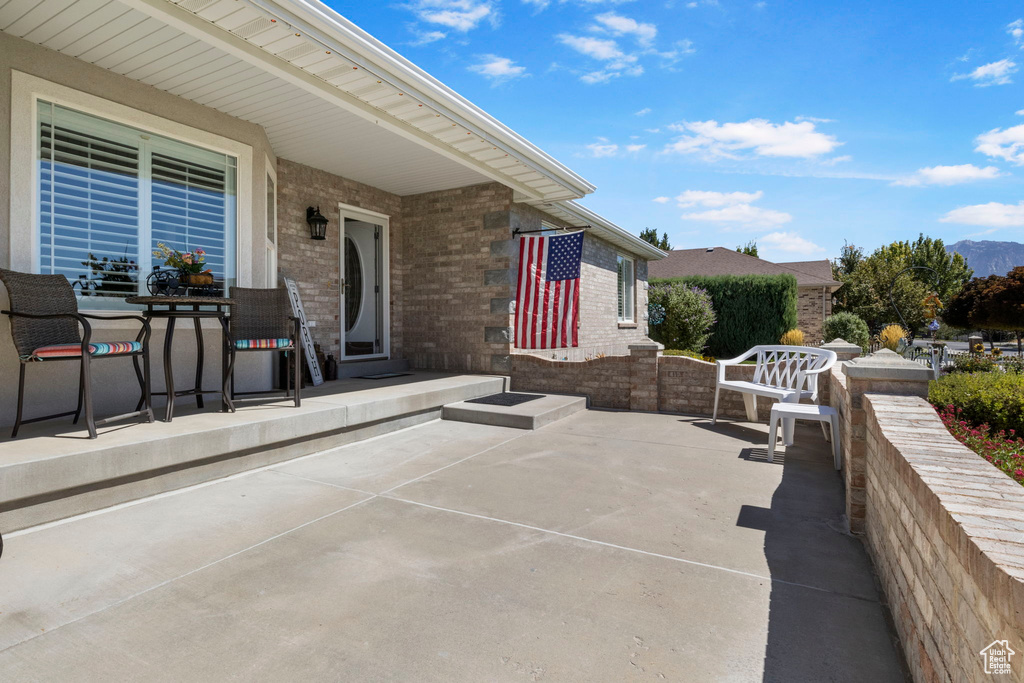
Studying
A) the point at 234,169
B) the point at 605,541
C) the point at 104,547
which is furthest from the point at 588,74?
the point at 104,547

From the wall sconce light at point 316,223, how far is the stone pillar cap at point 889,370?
230 inches

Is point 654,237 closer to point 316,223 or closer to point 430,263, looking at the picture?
point 430,263

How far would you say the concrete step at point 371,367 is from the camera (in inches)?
268

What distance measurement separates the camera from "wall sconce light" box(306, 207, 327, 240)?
21.3ft

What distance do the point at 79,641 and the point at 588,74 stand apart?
348 inches

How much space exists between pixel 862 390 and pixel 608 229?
24.9 ft

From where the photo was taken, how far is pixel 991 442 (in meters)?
3.47

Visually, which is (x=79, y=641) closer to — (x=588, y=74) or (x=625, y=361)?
(x=625, y=361)

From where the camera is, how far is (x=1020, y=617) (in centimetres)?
82

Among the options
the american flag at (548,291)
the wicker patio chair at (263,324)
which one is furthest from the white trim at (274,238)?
the american flag at (548,291)

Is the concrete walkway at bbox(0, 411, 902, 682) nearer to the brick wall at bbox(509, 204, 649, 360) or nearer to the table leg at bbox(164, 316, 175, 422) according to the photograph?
the table leg at bbox(164, 316, 175, 422)

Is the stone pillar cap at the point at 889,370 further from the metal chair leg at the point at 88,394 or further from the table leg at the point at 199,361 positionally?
the table leg at the point at 199,361

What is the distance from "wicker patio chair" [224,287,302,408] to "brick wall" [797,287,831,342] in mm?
19417

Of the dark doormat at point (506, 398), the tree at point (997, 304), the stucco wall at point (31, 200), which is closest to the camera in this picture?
the stucco wall at point (31, 200)
